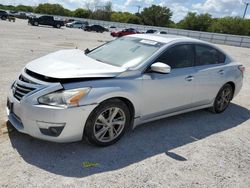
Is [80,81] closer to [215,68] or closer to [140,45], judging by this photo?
[140,45]

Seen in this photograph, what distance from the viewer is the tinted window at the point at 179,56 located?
176 inches

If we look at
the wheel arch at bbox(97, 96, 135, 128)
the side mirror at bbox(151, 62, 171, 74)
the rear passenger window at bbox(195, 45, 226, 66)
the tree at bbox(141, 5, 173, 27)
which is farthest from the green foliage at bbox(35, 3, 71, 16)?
the wheel arch at bbox(97, 96, 135, 128)

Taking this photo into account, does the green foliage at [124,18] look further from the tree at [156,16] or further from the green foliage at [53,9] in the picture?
the green foliage at [53,9]

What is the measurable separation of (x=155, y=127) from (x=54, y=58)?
6.67 feet

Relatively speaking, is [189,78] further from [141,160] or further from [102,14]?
[102,14]

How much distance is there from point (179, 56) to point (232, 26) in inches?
2762

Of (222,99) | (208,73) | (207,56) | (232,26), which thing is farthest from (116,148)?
(232,26)

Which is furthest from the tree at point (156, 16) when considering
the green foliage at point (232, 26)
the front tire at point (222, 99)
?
the front tire at point (222, 99)

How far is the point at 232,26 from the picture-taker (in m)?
68.0

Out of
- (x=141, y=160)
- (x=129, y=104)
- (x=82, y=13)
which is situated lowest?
(x=141, y=160)

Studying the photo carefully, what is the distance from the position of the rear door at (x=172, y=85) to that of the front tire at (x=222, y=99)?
1004 mm

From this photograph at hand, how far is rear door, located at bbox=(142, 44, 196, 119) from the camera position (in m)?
4.17

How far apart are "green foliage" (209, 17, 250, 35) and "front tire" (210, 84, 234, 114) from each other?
6642cm

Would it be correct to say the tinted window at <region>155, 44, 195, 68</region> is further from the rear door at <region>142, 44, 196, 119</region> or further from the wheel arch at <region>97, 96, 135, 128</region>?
the wheel arch at <region>97, 96, 135, 128</region>
